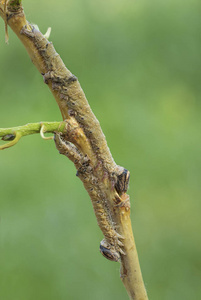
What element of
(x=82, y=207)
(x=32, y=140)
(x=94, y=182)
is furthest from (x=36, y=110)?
(x=94, y=182)

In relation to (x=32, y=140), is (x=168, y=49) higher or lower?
higher

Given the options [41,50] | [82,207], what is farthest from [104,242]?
[82,207]

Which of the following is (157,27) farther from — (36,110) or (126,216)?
(126,216)

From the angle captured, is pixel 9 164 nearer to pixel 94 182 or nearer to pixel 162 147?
pixel 162 147

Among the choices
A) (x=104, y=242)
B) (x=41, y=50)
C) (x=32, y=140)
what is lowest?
(x=104, y=242)

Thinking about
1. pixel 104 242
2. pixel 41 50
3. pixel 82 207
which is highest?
pixel 82 207

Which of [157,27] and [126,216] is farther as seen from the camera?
[157,27]
